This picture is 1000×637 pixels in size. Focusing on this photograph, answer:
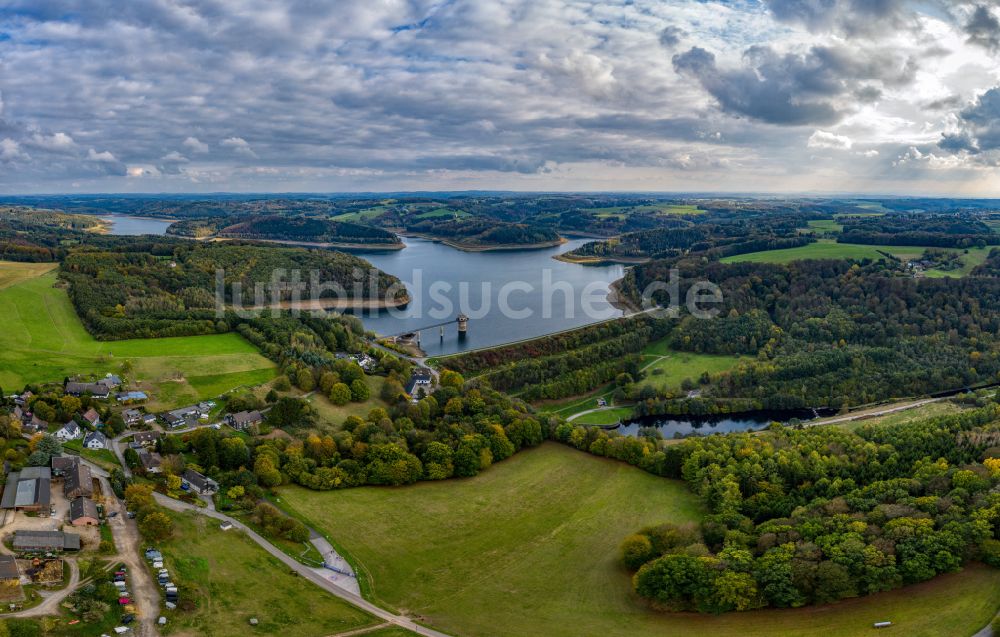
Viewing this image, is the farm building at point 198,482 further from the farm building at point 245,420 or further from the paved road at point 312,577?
the farm building at point 245,420

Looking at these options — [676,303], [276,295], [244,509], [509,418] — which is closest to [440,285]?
[276,295]

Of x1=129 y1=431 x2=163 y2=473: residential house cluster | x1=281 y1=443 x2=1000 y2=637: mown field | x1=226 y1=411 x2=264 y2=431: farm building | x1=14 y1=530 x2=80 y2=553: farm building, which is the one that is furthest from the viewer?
x1=226 y1=411 x2=264 y2=431: farm building

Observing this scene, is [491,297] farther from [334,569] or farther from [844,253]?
[334,569]

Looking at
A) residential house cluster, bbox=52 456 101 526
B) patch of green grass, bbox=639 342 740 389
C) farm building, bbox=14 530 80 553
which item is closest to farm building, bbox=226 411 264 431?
residential house cluster, bbox=52 456 101 526

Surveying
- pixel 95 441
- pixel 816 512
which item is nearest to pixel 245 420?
pixel 95 441

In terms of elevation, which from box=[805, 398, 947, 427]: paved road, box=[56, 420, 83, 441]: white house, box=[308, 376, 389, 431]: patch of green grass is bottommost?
box=[805, 398, 947, 427]: paved road

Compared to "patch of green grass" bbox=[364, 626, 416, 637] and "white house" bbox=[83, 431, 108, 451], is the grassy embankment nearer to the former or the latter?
"patch of green grass" bbox=[364, 626, 416, 637]

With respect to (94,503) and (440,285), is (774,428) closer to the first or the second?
(94,503)
